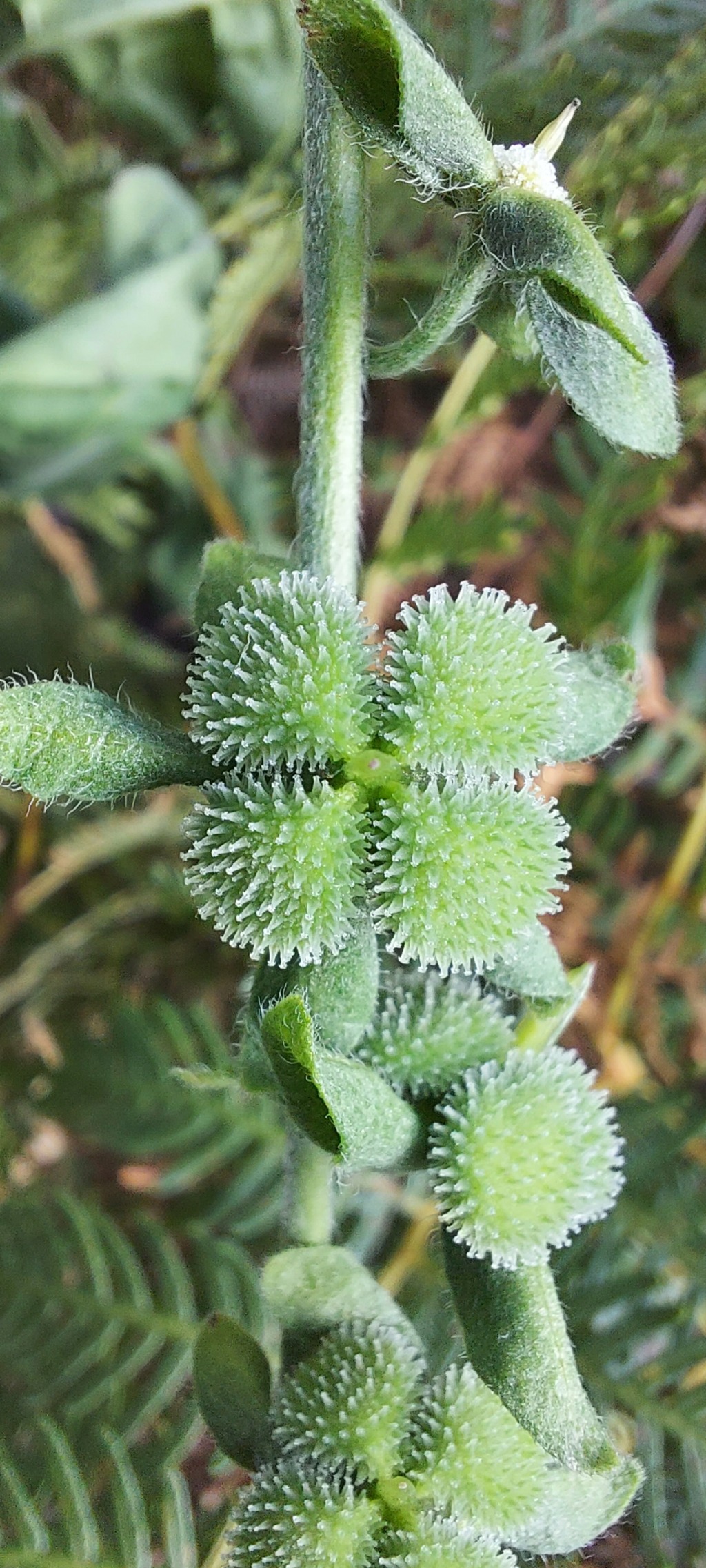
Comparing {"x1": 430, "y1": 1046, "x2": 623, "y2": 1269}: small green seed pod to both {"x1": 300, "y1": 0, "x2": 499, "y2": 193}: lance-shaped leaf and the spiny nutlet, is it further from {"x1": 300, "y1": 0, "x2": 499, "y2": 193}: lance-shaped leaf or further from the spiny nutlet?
{"x1": 300, "y1": 0, "x2": 499, "y2": 193}: lance-shaped leaf

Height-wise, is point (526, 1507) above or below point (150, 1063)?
below

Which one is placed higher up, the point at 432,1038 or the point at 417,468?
the point at 417,468

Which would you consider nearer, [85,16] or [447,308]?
[447,308]

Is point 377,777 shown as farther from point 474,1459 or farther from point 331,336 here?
point 474,1459

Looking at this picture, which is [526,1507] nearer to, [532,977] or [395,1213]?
[532,977]

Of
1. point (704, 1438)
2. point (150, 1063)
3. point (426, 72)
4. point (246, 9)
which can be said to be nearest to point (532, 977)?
point (426, 72)

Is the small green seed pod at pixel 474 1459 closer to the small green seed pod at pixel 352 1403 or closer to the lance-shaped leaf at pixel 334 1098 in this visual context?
the small green seed pod at pixel 352 1403

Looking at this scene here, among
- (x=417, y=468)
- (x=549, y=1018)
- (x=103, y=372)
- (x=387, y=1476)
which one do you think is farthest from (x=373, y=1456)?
(x=417, y=468)
